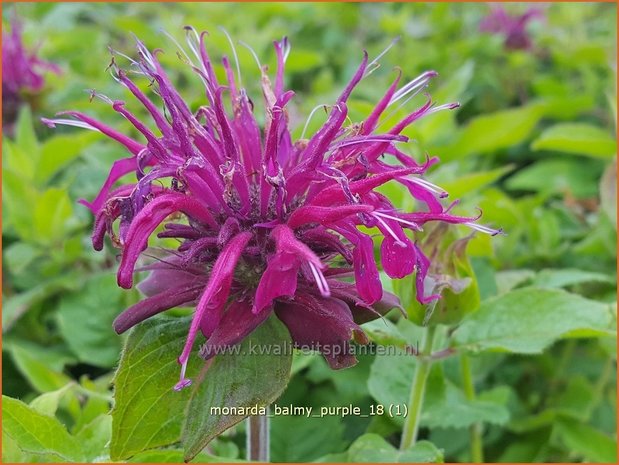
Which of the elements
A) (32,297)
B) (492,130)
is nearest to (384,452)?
(32,297)

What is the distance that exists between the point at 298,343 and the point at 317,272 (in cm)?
11

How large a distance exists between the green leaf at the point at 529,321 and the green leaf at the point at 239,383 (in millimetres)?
272

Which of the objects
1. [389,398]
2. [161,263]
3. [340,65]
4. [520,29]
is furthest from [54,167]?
[520,29]

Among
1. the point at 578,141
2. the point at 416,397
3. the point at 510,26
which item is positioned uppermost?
the point at 510,26

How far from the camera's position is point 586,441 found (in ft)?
3.87

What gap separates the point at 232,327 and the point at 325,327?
9cm

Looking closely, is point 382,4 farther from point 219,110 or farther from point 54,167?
point 219,110

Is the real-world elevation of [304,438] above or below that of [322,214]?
below

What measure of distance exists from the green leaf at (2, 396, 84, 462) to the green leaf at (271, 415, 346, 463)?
0.32m

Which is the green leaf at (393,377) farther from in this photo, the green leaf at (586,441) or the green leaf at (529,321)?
the green leaf at (586,441)

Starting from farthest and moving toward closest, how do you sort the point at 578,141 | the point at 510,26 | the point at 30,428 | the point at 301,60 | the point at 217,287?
1. the point at 510,26
2. the point at 301,60
3. the point at 578,141
4. the point at 30,428
5. the point at 217,287

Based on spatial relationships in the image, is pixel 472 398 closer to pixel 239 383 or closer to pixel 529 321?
pixel 529 321

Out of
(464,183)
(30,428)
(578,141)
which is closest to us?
(30,428)

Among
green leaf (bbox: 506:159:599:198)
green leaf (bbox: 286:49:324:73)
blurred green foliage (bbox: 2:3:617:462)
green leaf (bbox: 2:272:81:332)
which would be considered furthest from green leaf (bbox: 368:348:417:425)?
green leaf (bbox: 286:49:324:73)
